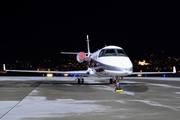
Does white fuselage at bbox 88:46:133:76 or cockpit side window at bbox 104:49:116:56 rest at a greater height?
cockpit side window at bbox 104:49:116:56

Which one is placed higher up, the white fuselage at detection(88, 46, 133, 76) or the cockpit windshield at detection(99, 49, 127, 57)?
the cockpit windshield at detection(99, 49, 127, 57)

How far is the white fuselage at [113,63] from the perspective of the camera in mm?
17562

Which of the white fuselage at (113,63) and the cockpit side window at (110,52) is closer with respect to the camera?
the white fuselage at (113,63)

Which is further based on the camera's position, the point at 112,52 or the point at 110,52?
the point at 110,52

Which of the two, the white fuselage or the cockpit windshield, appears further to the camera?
the cockpit windshield

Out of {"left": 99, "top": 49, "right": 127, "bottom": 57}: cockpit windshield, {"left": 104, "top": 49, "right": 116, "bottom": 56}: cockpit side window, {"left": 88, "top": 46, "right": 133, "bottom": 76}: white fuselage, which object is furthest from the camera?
{"left": 104, "top": 49, "right": 116, "bottom": 56}: cockpit side window

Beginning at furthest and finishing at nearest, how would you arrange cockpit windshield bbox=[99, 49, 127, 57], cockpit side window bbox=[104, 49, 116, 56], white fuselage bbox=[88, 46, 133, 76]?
cockpit side window bbox=[104, 49, 116, 56]
cockpit windshield bbox=[99, 49, 127, 57]
white fuselage bbox=[88, 46, 133, 76]

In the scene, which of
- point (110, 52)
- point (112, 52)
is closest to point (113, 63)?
point (112, 52)

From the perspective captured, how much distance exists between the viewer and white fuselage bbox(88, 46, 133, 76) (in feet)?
57.6

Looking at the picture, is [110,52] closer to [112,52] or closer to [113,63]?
[112,52]

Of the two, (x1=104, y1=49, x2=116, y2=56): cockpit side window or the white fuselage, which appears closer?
Result: the white fuselage

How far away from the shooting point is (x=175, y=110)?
9.63m

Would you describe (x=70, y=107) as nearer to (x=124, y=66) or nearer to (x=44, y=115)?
(x=44, y=115)

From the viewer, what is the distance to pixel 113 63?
1831 cm
